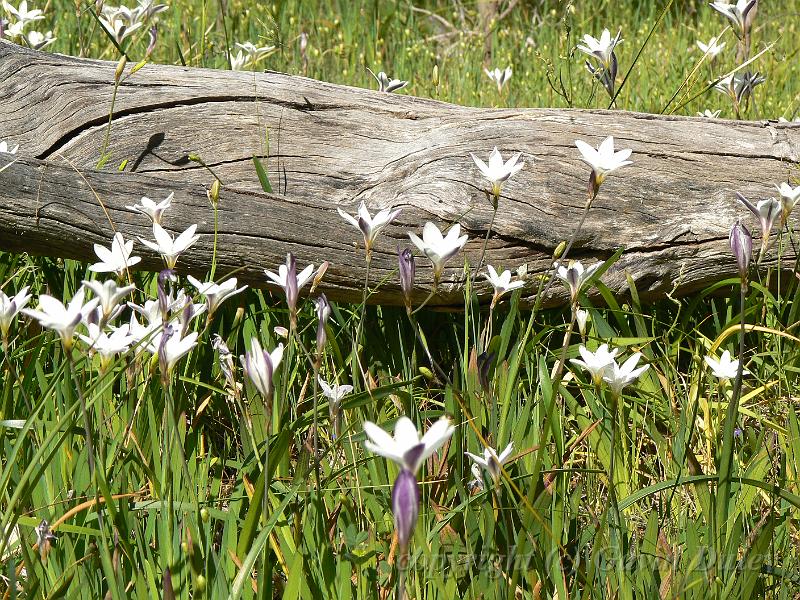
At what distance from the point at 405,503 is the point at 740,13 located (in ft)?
7.99

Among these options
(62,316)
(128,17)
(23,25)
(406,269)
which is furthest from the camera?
(23,25)

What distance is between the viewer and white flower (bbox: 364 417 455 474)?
0.73m

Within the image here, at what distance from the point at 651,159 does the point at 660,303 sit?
0.44 m

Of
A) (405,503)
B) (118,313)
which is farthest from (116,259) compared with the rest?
(405,503)

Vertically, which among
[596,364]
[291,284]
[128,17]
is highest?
[128,17]

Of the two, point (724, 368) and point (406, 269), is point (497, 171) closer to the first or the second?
point (406, 269)

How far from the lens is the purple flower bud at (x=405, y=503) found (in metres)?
0.74

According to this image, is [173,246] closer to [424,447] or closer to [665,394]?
[424,447]

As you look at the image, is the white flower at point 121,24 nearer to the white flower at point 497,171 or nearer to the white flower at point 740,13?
the white flower at point 497,171

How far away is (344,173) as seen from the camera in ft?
8.24

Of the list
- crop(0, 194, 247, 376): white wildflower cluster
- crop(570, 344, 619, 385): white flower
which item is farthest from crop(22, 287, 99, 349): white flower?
crop(570, 344, 619, 385): white flower

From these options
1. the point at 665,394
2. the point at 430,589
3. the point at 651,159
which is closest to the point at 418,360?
the point at 665,394

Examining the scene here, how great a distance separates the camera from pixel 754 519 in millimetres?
1602

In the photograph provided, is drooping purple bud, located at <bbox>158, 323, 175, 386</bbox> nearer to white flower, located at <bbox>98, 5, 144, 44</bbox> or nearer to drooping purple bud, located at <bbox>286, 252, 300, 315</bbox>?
drooping purple bud, located at <bbox>286, 252, 300, 315</bbox>
